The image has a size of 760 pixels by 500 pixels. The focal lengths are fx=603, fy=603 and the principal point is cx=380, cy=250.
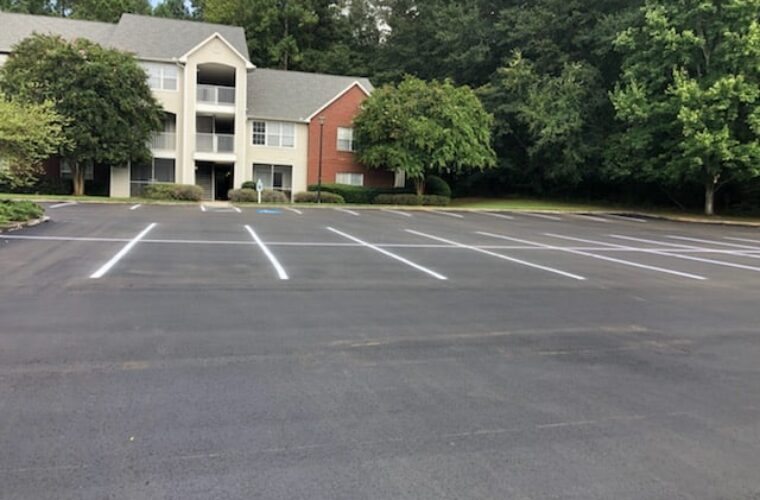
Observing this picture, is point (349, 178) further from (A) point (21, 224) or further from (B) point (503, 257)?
(B) point (503, 257)

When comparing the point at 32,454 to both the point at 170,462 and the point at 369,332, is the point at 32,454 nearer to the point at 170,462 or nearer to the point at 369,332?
the point at 170,462

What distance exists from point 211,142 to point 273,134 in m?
3.82

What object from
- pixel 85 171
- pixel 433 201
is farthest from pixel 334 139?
pixel 85 171

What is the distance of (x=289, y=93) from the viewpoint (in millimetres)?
37281

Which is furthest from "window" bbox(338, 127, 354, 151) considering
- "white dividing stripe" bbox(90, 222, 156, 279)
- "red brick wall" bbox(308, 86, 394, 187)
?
"white dividing stripe" bbox(90, 222, 156, 279)

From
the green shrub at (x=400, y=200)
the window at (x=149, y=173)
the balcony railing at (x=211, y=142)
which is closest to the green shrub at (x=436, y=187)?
the green shrub at (x=400, y=200)

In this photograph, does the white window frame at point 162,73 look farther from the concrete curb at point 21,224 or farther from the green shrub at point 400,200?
the concrete curb at point 21,224

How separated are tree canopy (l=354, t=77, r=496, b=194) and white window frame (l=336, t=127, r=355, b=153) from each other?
4.90ft

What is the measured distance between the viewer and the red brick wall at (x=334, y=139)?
118ft

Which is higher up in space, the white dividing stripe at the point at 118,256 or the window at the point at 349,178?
the window at the point at 349,178

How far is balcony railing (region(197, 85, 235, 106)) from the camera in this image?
33688 mm

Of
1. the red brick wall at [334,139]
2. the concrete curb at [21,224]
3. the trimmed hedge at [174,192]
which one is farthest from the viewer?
the red brick wall at [334,139]

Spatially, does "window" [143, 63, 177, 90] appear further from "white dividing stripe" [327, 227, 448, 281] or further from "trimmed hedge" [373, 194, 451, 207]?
"white dividing stripe" [327, 227, 448, 281]

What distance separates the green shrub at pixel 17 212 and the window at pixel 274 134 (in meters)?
19.7
